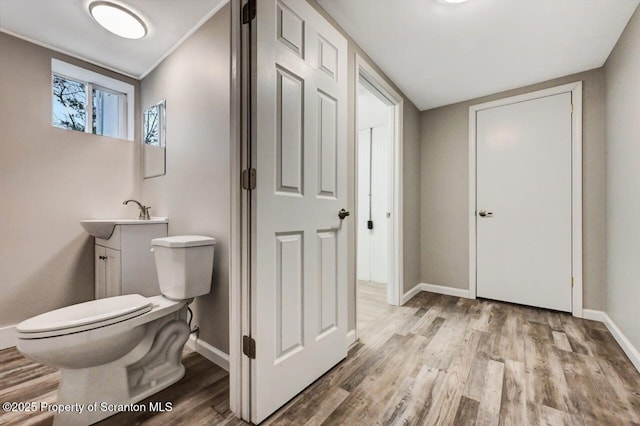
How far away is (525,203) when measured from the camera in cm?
262

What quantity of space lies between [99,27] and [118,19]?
0.28 m

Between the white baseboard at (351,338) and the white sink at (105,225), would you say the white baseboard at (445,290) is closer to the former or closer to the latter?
the white baseboard at (351,338)

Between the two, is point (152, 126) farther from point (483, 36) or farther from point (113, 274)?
point (483, 36)

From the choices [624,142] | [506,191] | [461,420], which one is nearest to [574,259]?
[506,191]

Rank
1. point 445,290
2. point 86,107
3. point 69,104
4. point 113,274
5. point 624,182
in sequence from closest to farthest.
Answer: point 624,182, point 113,274, point 69,104, point 86,107, point 445,290

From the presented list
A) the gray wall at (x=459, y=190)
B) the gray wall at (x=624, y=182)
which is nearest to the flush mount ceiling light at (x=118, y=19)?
the gray wall at (x=459, y=190)

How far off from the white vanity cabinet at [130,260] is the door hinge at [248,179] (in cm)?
123

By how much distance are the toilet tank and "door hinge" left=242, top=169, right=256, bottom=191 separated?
1.94 feet

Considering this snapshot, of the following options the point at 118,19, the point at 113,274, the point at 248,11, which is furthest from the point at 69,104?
the point at 248,11

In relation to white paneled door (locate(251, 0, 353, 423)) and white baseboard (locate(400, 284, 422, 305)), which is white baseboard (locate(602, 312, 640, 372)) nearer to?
white baseboard (locate(400, 284, 422, 305))

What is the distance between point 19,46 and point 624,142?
168 inches

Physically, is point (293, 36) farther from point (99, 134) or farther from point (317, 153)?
point (99, 134)

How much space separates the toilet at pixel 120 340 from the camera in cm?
110

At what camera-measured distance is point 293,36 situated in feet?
4.30
